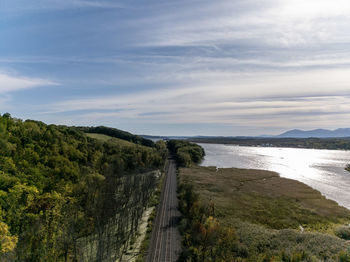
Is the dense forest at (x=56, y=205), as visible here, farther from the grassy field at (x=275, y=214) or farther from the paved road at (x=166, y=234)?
the grassy field at (x=275, y=214)

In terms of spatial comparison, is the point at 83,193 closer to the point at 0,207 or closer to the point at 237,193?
the point at 0,207

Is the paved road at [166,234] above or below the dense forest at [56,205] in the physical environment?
below

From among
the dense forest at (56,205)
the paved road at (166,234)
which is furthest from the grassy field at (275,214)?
the dense forest at (56,205)

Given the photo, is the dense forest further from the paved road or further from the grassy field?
the grassy field

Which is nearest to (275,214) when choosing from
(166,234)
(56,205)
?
(166,234)

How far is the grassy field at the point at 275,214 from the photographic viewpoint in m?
42.8

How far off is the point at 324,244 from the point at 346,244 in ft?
15.2

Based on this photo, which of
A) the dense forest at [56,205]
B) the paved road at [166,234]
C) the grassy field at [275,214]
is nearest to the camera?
the dense forest at [56,205]

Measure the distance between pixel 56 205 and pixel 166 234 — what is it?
2594 cm

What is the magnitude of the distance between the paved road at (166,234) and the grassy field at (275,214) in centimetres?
1123

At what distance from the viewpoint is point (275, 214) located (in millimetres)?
68000

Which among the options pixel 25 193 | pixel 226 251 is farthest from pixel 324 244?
pixel 25 193

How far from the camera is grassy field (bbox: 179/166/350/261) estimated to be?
42781mm

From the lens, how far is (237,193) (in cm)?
9225
